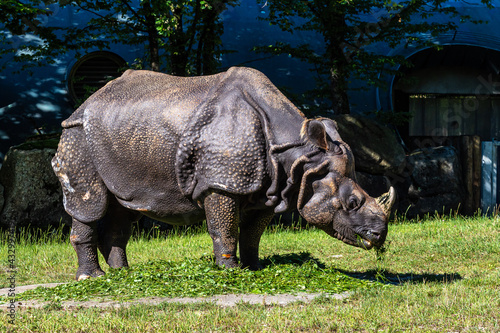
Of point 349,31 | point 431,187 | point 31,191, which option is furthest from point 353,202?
point 431,187

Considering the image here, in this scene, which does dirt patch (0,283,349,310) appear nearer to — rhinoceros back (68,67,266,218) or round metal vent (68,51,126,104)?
rhinoceros back (68,67,266,218)

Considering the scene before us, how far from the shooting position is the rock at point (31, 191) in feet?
34.4

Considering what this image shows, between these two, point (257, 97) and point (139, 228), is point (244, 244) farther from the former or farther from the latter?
point (139, 228)

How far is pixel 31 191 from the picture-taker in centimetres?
1050

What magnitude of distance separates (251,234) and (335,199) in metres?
1.07

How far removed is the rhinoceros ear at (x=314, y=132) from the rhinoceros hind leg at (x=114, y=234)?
2087 mm

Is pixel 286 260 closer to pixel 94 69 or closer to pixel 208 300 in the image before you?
pixel 208 300

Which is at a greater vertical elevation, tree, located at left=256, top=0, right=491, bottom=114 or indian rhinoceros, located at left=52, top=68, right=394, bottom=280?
tree, located at left=256, top=0, right=491, bottom=114

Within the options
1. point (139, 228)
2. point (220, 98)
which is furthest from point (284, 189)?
point (139, 228)

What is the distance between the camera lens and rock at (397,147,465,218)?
Result: 41.4 feet

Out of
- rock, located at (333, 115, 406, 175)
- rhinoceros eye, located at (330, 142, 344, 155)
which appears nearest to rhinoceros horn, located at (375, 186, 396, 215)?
rhinoceros eye, located at (330, 142, 344, 155)

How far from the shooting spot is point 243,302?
16.9 ft

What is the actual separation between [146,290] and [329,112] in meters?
9.21

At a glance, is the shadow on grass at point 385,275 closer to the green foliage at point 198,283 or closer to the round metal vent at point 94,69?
the green foliage at point 198,283
